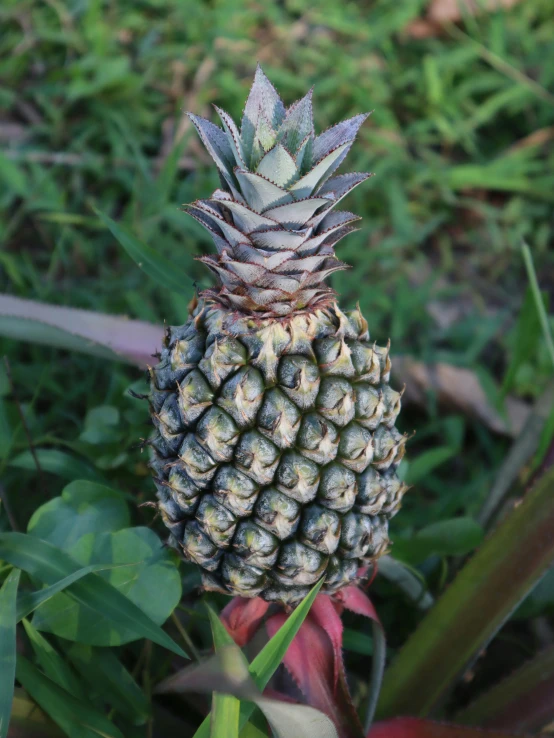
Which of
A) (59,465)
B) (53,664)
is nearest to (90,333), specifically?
(59,465)

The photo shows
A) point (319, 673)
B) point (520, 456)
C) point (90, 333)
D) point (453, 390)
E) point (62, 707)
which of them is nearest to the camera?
point (62, 707)

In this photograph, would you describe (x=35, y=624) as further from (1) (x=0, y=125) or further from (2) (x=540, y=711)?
(1) (x=0, y=125)

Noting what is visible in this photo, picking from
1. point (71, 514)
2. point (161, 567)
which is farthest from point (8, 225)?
point (161, 567)

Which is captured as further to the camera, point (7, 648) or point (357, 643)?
point (357, 643)

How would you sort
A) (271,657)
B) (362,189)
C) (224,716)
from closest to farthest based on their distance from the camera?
1. (224,716)
2. (271,657)
3. (362,189)

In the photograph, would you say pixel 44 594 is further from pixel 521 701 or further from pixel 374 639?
pixel 521 701

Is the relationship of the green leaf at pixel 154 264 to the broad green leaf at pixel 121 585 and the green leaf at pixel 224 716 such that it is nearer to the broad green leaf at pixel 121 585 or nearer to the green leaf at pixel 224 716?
the broad green leaf at pixel 121 585

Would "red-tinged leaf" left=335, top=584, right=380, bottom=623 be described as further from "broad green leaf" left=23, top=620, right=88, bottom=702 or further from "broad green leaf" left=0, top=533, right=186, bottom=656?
"broad green leaf" left=23, top=620, right=88, bottom=702
